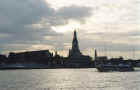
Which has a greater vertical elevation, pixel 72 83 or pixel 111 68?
pixel 72 83

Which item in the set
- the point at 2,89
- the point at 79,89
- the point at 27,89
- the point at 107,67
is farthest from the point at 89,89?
the point at 107,67

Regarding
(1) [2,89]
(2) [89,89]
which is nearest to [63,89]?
(2) [89,89]

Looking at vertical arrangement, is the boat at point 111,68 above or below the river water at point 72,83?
below

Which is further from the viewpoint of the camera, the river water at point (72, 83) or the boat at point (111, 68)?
the boat at point (111, 68)

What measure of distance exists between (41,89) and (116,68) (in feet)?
343

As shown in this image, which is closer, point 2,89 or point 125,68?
point 2,89

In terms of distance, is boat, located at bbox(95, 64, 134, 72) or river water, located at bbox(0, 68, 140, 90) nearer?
river water, located at bbox(0, 68, 140, 90)

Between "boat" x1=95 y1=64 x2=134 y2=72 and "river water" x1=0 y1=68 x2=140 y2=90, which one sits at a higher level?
"river water" x1=0 y1=68 x2=140 y2=90

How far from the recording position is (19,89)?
5747 centimetres

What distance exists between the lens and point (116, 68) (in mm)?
156625

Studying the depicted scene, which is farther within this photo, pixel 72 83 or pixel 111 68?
pixel 111 68

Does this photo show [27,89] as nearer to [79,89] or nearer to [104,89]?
[79,89]

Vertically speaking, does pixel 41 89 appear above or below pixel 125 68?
above

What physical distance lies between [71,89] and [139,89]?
13.6 m
